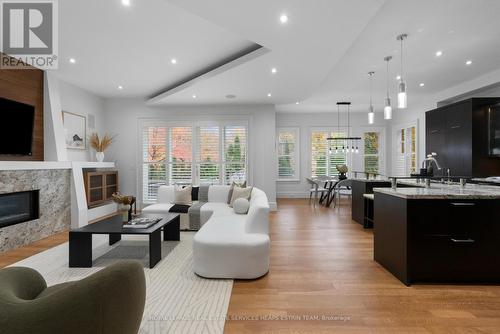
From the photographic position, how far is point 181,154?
7.11 meters

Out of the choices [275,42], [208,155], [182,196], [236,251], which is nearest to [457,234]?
[236,251]

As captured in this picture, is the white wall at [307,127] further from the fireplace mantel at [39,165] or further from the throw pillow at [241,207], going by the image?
the fireplace mantel at [39,165]

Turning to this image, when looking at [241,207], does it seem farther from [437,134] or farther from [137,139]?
[437,134]

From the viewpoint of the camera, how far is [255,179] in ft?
23.1

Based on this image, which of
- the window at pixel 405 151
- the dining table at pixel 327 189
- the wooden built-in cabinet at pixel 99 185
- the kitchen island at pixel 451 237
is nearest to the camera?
the kitchen island at pixel 451 237

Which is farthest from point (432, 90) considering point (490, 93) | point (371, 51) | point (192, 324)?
point (192, 324)

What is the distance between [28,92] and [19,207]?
198 cm

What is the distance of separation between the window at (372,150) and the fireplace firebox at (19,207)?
9.19m

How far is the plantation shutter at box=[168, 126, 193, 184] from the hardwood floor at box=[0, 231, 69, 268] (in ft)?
9.81

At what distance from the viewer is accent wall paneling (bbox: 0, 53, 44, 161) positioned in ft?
13.6

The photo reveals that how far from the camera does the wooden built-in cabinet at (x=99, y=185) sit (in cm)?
554

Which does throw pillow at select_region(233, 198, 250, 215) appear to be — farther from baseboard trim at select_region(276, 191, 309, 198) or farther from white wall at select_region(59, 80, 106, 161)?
baseboard trim at select_region(276, 191, 309, 198)

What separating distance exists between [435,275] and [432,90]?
5.50m

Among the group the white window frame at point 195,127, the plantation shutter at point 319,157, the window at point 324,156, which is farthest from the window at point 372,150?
the white window frame at point 195,127
